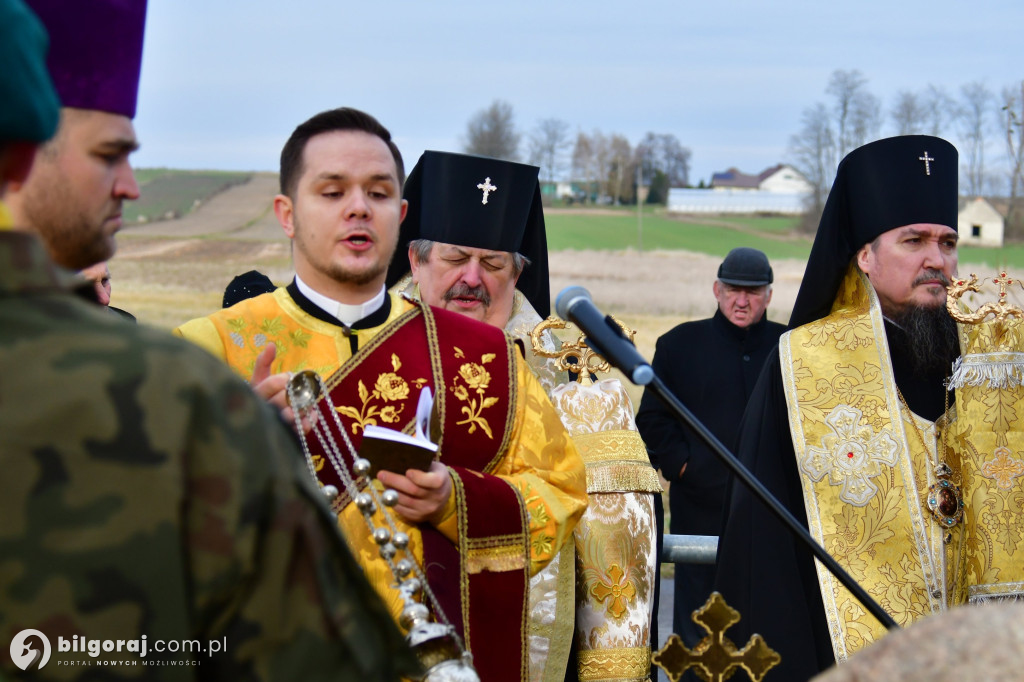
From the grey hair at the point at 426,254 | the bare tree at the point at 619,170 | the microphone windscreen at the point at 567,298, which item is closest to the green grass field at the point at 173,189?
the bare tree at the point at 619,170

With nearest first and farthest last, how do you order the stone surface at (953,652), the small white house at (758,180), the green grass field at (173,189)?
the stone surface at (953,652), the green grass field at (173,189), the small white house at (758,180)

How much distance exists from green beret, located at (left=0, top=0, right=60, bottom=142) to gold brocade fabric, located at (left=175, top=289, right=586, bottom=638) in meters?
1.62

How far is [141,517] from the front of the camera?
51.3 inches

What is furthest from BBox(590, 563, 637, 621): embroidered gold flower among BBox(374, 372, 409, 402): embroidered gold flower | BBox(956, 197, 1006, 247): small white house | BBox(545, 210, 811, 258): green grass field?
BBox(956, 197, 1006, 247): small white house

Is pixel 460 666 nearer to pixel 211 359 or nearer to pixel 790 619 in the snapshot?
pixel 211 359

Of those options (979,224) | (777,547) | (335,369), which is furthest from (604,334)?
(979,224)

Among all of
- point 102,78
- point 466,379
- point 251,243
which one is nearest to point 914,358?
point 466,379

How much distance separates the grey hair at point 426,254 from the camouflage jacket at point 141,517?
3.17m

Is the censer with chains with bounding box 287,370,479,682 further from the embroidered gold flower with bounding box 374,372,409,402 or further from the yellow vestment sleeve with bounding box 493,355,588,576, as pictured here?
the yellow vestment sleeve with bounding box 493,355,588,576

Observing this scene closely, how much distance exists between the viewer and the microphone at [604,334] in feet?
7.51

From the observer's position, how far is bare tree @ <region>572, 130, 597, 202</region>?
228 feet

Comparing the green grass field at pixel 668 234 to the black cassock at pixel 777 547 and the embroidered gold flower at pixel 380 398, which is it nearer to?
the black cassock at pixel 777 547

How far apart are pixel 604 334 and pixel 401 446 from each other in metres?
0.48

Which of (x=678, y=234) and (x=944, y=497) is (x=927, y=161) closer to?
Result: (x=944, y=497)
